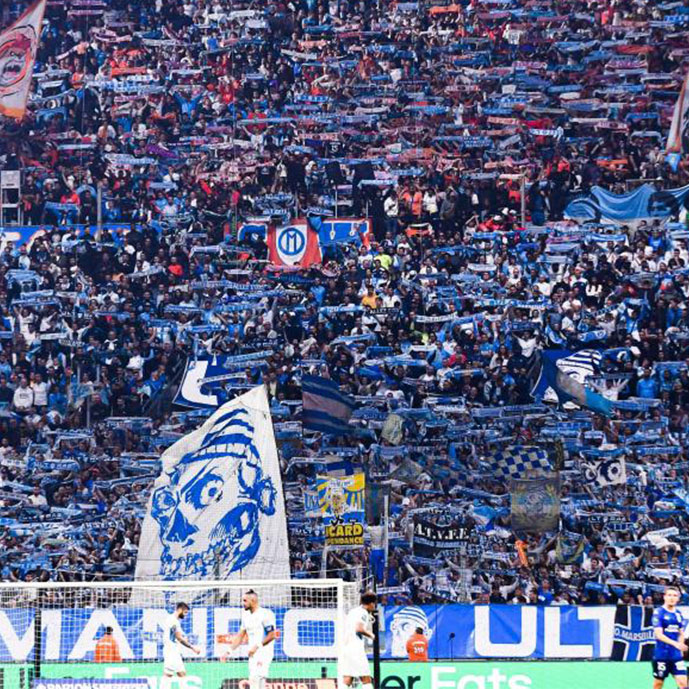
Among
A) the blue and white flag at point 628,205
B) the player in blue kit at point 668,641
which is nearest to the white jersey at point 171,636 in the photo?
the player in blue kit at point 668,641

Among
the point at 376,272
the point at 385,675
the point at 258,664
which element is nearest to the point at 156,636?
the point at 385,675

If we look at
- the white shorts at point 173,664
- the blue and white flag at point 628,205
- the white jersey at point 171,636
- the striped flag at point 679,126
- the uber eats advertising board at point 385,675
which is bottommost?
the uber eats advertising board at point 385,675

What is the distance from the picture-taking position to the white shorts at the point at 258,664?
14.0 metres

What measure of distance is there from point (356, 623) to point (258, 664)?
1.07m

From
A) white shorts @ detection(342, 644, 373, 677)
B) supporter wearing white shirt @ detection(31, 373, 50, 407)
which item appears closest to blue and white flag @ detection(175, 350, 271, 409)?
supporter wearing white shirt @ detection(31, 373, 50, 407)

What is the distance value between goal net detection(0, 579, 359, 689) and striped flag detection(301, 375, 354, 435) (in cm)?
617

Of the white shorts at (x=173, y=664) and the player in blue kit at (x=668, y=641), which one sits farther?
the white shorts at (x=173, y=664)

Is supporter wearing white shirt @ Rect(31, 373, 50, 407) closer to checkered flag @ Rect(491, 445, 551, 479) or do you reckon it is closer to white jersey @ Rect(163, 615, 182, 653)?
checkered flag @ Rect(491, 445, 551, 479)

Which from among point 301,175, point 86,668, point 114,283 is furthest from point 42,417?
point 86,668

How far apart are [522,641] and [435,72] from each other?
12222mm

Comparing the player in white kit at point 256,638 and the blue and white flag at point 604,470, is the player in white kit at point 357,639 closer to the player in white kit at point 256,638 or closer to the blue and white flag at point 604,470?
the player in white kit at point 256,638

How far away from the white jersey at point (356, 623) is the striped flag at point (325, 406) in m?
11.5

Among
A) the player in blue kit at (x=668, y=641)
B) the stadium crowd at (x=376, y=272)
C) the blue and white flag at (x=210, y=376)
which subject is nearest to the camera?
the player in blue kit at (x=668, y=641)

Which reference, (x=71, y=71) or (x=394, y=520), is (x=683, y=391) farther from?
(x=71, y=71)
